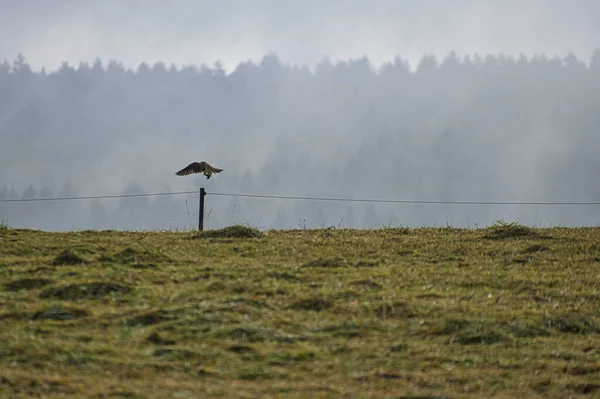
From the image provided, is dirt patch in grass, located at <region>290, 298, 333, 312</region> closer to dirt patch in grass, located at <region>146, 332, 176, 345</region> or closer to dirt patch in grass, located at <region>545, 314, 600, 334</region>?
dirt patch in grass, located at <region>146, 332, 176, 345</region>

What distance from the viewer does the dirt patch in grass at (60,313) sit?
927cm

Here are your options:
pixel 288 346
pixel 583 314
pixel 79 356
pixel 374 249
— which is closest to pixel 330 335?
pixel 288 346

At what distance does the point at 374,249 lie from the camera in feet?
51.9

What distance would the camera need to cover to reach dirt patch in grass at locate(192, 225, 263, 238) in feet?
56.1

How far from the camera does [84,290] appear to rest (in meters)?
10.6

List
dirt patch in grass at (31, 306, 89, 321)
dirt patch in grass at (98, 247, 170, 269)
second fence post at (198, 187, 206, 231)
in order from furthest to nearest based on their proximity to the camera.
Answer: second fence post at (198, 187, 206, 231)
dirt patch in grass at (98, 247, 170, 269)
dirt patch in grass at (31, 306, 89, 321)

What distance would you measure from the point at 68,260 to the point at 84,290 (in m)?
2.64

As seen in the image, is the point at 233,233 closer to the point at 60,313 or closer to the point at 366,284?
the point at 366,284

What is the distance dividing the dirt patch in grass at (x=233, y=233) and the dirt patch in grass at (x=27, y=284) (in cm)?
601

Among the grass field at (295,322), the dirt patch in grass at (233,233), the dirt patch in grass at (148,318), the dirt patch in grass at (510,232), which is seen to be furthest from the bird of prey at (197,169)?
the dirt patch in grass at (148,318)

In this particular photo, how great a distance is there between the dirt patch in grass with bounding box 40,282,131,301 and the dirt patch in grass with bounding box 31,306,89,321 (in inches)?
30.5

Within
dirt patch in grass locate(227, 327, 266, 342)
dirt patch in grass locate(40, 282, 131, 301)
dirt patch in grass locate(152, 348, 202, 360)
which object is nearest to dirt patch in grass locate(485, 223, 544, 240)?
dirt patch in grass locate(40, 282, 131, 301)

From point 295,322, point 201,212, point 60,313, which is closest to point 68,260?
point 60,313

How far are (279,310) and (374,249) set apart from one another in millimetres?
5990
